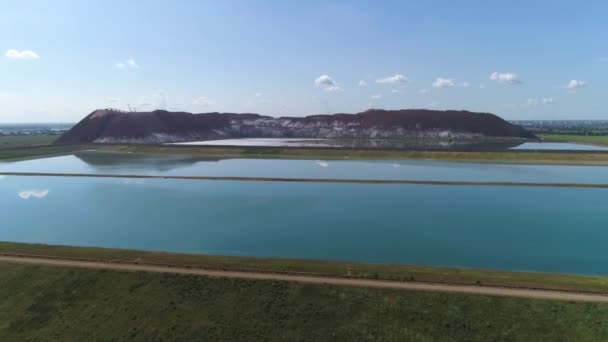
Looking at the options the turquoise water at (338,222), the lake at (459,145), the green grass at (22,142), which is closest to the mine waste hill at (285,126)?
the green grass at (22,142)

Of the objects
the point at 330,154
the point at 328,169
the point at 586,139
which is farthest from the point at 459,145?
the point at 328,169

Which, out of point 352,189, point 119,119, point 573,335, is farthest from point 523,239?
point 119,119

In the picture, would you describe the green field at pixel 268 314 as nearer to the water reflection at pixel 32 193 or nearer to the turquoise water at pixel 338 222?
the turquoise water at pixel 338 222

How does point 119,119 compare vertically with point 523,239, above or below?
above

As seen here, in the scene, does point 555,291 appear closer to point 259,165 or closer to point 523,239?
point 523,239

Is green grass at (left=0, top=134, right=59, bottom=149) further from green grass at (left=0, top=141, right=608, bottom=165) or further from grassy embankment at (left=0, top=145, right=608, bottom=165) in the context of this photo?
green grass at (left=0, top=141, right=608, bottom=165)
